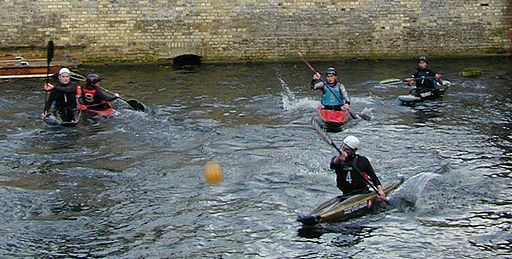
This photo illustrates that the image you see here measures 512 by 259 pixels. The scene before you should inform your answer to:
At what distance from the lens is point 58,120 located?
18234 mm

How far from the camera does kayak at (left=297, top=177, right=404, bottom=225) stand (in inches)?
457

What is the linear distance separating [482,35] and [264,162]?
1643 centimetres

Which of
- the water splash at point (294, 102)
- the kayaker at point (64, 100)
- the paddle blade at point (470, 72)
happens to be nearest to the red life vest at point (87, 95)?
the kayaker at point (64, 100)

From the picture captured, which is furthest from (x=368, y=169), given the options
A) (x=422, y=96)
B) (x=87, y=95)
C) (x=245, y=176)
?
(x=422, y=96)

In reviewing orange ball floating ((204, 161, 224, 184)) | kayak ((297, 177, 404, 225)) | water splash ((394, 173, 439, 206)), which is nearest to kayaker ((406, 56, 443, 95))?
water splash ((394, 173, 439, 206))

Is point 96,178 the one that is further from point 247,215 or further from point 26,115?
point 26,115

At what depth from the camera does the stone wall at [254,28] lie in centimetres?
2719

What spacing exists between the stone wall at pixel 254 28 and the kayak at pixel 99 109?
28.8 ft

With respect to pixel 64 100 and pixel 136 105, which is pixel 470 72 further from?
pixel 64 100

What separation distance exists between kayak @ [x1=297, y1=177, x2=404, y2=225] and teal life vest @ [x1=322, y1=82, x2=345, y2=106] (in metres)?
6.34

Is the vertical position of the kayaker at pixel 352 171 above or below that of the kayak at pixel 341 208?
above

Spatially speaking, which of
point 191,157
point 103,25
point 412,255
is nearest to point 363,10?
point 103,25

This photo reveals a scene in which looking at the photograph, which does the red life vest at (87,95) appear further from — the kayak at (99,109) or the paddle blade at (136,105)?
the paddle blade at (136,105)

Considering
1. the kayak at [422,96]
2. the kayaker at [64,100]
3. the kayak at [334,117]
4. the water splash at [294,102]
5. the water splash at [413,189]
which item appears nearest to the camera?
the water splash at [413,189]
